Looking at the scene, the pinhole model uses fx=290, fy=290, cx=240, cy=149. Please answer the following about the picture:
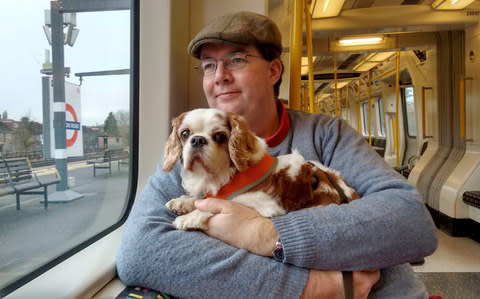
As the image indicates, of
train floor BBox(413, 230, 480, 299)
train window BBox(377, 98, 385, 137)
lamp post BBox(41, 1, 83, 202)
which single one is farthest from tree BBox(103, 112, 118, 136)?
Answer: train window BBox(377, 98, 385, 137)

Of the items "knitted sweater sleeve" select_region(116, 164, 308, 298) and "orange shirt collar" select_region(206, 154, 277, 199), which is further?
"orange shirt collar" select_region(206, 154, 277, 199)

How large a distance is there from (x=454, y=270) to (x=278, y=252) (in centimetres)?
341

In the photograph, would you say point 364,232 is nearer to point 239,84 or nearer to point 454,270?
point 239,84

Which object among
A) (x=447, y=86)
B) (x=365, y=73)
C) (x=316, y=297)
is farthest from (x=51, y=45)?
(x=365, y=73)

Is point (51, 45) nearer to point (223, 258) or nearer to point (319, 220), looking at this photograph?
point (223, 258)

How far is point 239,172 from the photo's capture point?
1218mm

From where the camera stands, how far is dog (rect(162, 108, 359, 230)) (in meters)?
1.14

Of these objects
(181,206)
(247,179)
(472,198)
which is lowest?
(472,198)

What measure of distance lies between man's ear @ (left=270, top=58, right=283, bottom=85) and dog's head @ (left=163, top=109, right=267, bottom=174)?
1.41 ft

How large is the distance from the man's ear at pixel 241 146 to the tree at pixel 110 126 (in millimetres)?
787

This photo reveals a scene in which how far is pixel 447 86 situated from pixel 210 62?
5.09 metres

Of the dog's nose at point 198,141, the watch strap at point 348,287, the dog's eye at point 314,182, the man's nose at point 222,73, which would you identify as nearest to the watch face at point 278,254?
the watch strap at point 348,287

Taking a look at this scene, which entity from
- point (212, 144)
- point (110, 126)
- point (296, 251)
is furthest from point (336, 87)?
Answer: point (296, 251)

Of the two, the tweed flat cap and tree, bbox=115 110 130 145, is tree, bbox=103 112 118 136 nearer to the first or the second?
tree, bbox=115 110 130 145
